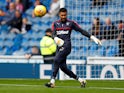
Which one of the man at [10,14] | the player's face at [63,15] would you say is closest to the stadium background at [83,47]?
the player's face at [63,15]

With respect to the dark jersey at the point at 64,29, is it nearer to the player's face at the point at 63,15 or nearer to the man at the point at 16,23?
the player's face at the point at 63,15

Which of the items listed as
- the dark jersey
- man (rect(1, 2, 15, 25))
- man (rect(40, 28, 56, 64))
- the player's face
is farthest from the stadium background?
man (rect(1, 2, 15, 25))

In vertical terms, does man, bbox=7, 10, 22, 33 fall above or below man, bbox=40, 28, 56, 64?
above

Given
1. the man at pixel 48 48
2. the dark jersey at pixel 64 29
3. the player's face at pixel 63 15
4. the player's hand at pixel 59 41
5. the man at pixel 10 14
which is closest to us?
the player's hand at pixel 59 41

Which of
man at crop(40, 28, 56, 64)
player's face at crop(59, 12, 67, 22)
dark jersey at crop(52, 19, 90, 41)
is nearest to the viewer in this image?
player's face at crop(59, 12, 67, 22)

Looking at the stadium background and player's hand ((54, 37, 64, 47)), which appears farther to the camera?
the stadium background

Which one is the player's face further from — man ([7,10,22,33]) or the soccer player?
man ([7,10,22,33])

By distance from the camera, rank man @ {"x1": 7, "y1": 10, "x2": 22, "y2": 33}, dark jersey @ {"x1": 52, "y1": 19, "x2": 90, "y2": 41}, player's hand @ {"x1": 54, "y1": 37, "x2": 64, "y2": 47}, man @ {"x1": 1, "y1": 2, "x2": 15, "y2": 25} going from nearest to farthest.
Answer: player's hand @ {"x1": 54, "y1": 37, "x2": 64, "y2": 47} < dark jersey @ {"x1": 52, "y1": 19, "x2": 90, "y2": 41} < man @ {"x1": 7, "y1": 10, "x2": 22, "y2": 33} < man @ {"x1": 1, "y1": 2, "x2": 15, "y2": 25}

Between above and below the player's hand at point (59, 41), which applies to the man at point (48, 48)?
below

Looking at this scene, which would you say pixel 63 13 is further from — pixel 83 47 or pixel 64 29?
pixel 83 47

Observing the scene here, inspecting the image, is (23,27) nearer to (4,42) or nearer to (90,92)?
(4,42)

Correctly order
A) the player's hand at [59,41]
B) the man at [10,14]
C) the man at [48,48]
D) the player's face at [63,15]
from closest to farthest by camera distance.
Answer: the player's hand at [59,41]
the player's face at [63,15]
the man at [48,48]
the man at [10,14]

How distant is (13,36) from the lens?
2283 centimetres

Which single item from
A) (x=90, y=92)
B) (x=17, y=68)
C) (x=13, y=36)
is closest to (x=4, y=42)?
(x=13, y=36)
